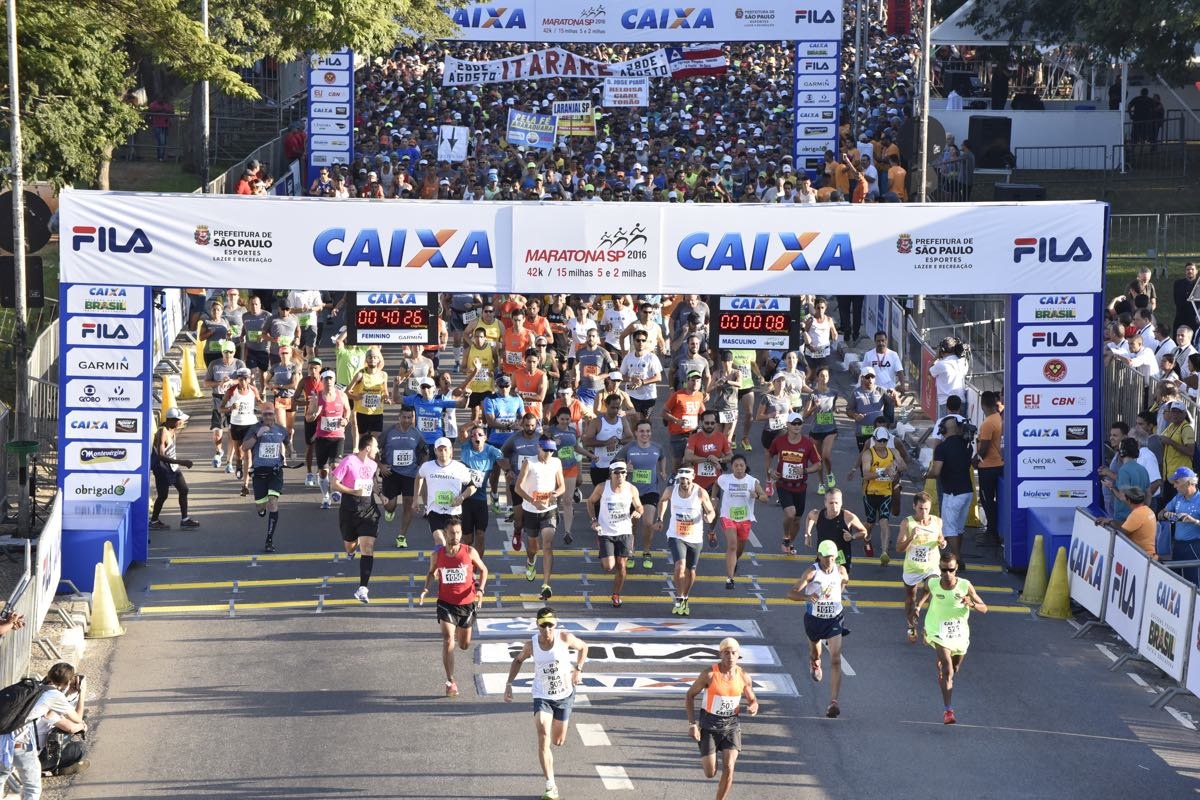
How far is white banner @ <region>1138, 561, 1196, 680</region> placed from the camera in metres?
17.0

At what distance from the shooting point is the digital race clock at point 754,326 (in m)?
23.9

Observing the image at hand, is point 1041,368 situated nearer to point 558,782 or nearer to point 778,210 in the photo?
point 778,210

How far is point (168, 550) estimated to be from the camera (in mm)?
22531

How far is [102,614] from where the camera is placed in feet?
62.7

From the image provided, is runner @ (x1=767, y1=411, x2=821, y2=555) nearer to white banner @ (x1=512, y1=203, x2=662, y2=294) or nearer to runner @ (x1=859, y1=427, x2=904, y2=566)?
runner @ (x1=859, y1=427, x2=904, y2=566)

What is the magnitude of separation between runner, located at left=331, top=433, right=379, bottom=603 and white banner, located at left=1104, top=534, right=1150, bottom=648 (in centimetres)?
789

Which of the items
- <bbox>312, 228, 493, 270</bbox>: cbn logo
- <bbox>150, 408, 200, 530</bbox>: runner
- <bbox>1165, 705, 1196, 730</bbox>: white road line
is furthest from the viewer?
<bbox>150, 408, 200, 530</bbox>: runner

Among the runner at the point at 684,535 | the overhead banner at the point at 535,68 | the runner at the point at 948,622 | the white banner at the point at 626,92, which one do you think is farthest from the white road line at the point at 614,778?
the white banner at the point at 626,92

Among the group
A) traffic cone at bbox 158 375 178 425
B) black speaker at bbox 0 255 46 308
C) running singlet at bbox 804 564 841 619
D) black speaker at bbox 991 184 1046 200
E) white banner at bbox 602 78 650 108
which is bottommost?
running singlet at bbox 804 564 841 619

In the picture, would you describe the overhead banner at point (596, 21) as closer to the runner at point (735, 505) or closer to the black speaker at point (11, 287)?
the black speaker at point (11, 287)

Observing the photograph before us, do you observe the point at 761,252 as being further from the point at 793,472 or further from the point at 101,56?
the point at 101,56

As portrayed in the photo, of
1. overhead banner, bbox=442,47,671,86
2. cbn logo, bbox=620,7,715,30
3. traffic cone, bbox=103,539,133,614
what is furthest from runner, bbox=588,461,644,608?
overhead banner, bbox=442,47,671,86

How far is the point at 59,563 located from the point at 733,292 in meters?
8.26

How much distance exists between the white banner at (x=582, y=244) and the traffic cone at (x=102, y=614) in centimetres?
589
